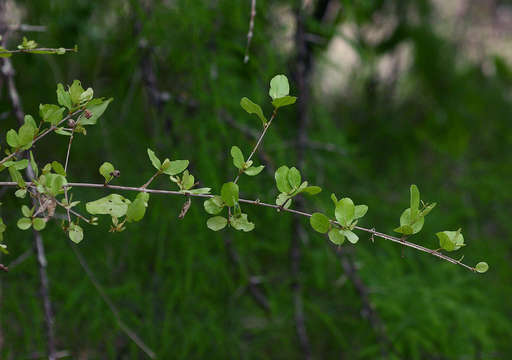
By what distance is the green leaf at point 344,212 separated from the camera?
576 mm

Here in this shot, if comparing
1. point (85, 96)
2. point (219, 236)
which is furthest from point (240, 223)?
point (219, 236)

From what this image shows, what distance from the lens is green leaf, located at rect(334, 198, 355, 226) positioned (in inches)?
22.7

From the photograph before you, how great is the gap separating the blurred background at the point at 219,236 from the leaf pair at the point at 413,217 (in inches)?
19.4

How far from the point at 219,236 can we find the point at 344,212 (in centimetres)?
74

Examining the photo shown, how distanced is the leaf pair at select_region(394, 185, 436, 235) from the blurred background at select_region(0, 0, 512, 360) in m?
0.49

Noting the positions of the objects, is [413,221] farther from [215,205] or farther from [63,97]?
[63,97]

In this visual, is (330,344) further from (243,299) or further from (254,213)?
(254,213)

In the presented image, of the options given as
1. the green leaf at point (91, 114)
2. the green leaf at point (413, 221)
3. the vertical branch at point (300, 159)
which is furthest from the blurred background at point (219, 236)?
the green leaf at point (413, 221)

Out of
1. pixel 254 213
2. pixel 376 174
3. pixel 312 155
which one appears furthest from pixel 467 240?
pixel 254 213

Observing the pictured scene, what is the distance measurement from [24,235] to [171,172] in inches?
34.6

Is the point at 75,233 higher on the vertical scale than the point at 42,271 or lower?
higher

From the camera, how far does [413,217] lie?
23.1 inches

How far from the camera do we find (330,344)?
5.61ft

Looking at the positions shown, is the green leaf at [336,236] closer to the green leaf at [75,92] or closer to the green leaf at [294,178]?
the green leaf at [294,178]
